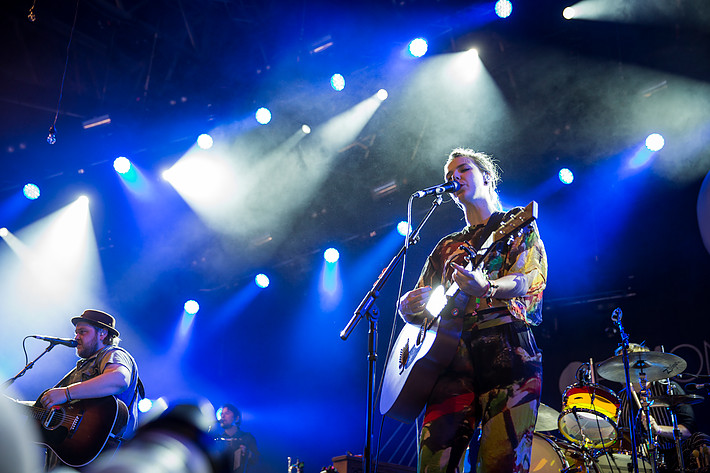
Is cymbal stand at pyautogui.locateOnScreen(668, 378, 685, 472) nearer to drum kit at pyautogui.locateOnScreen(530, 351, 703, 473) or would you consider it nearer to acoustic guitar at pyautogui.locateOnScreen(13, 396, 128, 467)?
drum kit at pyautogui.locateOnScreen(530, 351, 703, 473)

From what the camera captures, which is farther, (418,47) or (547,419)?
(418,47)

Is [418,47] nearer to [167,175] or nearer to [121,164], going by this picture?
[167,175]

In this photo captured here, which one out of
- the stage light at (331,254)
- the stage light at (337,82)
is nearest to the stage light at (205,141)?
the stage light at (337,82)

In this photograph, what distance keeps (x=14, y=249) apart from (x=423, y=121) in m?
7.12

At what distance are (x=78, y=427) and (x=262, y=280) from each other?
5.61 meters

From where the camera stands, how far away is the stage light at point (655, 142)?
6.97 m

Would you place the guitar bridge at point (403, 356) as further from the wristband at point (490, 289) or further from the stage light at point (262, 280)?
the stage light at point (262, 280)

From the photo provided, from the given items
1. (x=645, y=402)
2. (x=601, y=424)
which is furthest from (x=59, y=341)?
(x=645, y=402)

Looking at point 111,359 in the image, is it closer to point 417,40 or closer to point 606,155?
point 417,40

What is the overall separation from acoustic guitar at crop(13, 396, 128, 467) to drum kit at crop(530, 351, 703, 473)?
4.06 metres

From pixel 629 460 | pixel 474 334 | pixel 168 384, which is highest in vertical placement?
pixel 168 384

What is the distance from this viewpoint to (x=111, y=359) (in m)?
4.53

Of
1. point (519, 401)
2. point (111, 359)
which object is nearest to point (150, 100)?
point (111, 359)

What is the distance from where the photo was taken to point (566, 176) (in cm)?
762
